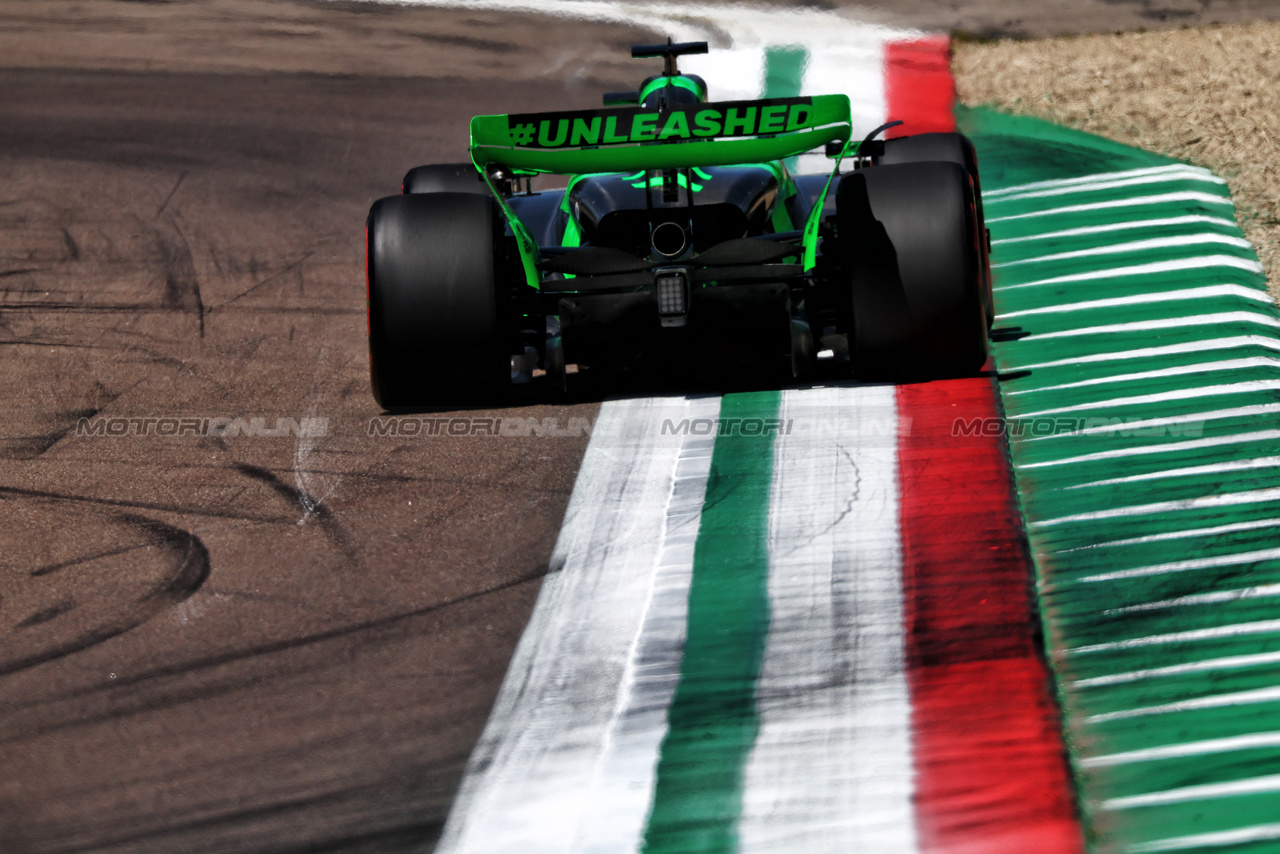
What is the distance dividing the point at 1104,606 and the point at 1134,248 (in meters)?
4.39

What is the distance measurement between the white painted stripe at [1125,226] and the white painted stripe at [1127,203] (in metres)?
0.30

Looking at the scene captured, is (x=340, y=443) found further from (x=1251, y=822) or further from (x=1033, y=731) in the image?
(x=1251, y=822)

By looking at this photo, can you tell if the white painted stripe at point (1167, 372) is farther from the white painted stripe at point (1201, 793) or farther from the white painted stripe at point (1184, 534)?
the white painted stripe at point (1201, 793)

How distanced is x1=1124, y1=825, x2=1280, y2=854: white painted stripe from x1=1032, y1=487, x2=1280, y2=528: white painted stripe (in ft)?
6.62

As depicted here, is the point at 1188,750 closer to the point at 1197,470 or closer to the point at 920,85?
the point at 1197,470

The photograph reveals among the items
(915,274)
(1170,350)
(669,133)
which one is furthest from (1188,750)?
(1170,350)

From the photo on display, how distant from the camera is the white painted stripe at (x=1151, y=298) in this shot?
7930mm

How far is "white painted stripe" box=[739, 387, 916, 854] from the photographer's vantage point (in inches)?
163

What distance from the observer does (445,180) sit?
8375 millimetres

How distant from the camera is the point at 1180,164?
1016 centimetres

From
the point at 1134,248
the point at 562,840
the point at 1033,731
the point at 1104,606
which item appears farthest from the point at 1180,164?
the point at 562,840

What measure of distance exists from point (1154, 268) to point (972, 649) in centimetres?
447
